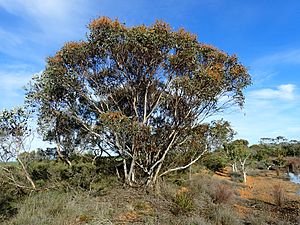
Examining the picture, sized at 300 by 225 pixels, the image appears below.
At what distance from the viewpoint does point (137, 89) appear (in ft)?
52.2

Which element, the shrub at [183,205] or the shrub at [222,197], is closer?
the shrub at [183,205]

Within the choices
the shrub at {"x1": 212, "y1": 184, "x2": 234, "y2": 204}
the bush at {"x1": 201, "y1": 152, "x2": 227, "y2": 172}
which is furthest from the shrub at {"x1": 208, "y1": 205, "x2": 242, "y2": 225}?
the bush at {"x1": 201, "y1": 152, "x2": 227, "y2": 172}

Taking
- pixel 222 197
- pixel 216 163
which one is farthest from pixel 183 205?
pixel 216 163

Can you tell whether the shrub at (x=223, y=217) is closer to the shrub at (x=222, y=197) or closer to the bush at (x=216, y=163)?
the shrub at (x=222, y=197)

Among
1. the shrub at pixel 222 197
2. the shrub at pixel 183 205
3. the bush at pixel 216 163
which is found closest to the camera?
the shrub at pixel 183 205

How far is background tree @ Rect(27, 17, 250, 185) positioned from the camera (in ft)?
46.2

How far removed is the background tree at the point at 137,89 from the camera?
46.2ft

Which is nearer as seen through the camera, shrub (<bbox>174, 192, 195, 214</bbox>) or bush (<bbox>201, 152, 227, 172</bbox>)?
shrub (<bbox>174, 192, 195, 214</bbox>)

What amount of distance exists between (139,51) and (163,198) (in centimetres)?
633

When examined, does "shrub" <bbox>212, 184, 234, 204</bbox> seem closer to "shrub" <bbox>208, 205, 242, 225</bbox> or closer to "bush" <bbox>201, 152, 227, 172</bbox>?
"shrub" <bbox>208, 205, 242, 225</bbox>

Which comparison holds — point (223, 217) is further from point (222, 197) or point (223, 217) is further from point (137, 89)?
point (137, 89)

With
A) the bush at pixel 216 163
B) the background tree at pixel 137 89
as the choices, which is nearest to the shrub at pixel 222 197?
the background tree at pixel 137 89

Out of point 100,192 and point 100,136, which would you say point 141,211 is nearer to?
point 100,192

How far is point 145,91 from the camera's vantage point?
16141mm
